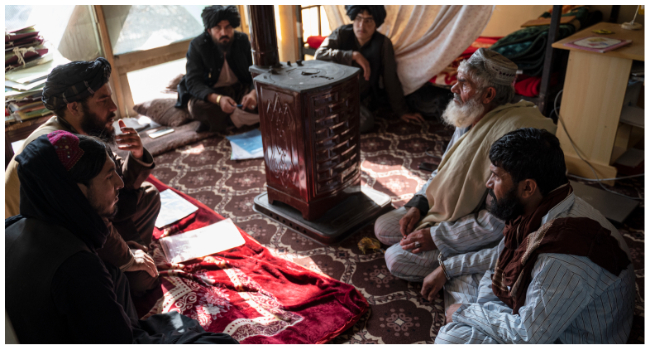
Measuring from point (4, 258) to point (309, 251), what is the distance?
5.10 feet

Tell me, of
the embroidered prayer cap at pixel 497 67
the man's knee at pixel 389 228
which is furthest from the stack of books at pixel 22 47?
the embroidered prayer cap at pixel 497 67

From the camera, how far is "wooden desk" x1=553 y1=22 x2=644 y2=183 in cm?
291

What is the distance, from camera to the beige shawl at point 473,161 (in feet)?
7.30

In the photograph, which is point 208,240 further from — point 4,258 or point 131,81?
point 131,81

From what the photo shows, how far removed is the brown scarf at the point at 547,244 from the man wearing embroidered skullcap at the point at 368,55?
Result: 2.38 metres

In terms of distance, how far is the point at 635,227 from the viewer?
273cm

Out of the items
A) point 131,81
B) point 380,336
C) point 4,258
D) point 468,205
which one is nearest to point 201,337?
point 4,258

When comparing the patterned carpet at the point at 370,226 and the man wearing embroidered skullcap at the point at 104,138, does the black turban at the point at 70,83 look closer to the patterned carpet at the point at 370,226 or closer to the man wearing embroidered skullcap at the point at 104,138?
the man wearing embroidered skullcap at the point at 104,138

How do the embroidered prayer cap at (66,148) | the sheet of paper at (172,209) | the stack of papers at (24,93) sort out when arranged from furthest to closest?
the stack of papers at (24,93) < the sheet of paper at (172,209) < the embroidered prayer cap at (66,148)

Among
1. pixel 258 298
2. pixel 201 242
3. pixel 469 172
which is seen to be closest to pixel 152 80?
pixel 201 242

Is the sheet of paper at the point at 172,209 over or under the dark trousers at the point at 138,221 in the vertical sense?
under

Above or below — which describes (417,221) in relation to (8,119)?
below

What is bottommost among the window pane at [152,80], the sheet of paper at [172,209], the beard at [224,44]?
the sheet of paper at [172,209]

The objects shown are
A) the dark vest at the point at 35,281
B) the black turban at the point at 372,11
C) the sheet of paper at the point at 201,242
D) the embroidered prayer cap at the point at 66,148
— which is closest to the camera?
the dark vest at the point at 35,281
